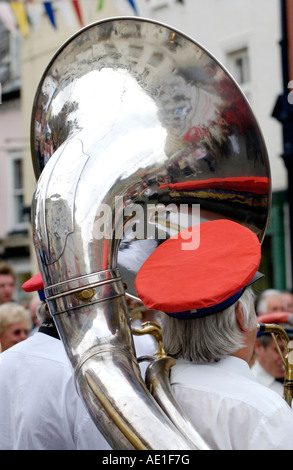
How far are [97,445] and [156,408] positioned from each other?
0.56m

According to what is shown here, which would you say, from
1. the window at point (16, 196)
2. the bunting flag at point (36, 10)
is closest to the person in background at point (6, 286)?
the bunting flag at point (36, 10)

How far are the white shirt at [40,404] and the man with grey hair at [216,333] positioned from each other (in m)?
0.53

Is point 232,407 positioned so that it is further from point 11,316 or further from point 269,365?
point 11,316

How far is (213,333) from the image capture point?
1.73 metres

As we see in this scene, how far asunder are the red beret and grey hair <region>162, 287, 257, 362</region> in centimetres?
3

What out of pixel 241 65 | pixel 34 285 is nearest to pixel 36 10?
pixel 241 65

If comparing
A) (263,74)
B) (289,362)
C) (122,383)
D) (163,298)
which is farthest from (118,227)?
(263,74)

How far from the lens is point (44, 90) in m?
2.46

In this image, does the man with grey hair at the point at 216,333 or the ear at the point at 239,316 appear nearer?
the man with grey hair at the point at 216,333

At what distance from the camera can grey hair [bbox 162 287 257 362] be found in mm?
1725

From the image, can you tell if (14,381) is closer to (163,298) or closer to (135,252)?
(135,252)

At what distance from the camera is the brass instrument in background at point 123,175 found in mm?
1668

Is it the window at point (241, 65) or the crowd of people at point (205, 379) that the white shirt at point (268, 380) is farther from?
the window at point (241, 65)

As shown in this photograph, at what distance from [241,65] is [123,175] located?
9.52m
